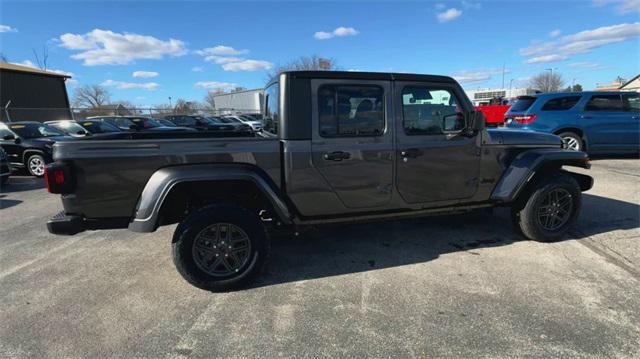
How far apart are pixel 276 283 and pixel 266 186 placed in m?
0.91

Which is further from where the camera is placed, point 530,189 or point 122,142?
point 530,189

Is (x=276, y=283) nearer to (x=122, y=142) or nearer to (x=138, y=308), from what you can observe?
(x=138, y=308)

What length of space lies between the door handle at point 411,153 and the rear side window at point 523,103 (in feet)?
23.8

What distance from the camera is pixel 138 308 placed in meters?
3.07

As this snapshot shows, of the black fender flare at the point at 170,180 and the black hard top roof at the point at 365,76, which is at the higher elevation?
the black hard top roof at the point at 365,76

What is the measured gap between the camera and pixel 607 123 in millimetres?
9266

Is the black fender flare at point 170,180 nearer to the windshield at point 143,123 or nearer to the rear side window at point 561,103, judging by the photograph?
the rear side window at point 561,103

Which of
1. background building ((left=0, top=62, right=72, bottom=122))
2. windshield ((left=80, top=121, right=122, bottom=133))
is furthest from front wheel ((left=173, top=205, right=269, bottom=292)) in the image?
background building ((left=0, top=62, right=72, bottom=122))

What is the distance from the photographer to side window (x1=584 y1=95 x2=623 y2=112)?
9.25 metres

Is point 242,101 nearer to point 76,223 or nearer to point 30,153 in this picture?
point 30,153

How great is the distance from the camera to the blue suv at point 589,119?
362 inches

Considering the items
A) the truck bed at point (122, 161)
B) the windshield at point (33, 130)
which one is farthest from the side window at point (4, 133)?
the truck bed at point (122, 161)

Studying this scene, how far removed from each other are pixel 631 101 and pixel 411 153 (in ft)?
29.7

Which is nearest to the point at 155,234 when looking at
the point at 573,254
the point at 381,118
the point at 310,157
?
the point at 310,157
